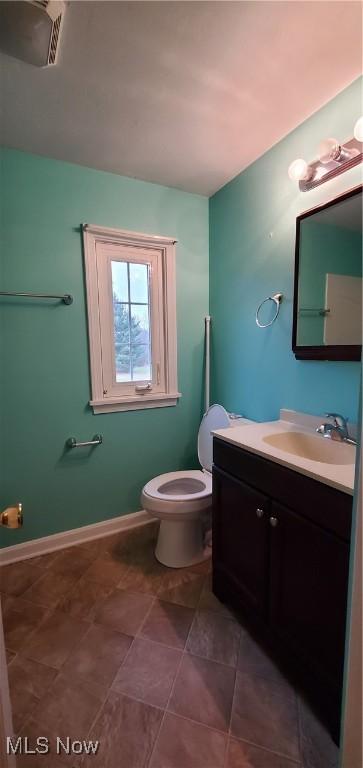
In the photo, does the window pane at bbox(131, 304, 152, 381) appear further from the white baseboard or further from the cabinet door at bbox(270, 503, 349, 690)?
the cabinet door at bbox(270, 503, 349, 690)

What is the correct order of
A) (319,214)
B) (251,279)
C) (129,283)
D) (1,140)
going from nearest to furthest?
(319,214) → (1,140) → (251,279) → (129,283)

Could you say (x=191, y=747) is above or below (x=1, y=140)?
below

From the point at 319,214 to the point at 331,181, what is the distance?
0.13 m

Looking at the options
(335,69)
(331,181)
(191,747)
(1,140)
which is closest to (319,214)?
(331,181)

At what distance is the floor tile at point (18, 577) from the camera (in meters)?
1.60

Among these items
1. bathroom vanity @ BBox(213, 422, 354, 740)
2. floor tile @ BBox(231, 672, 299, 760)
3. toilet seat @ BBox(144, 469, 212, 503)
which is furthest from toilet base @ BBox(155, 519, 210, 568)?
floor tile @ BBox(231, 672, 299, 760)

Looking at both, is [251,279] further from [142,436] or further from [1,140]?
[1,140]

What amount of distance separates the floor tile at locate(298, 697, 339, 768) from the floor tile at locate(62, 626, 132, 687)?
0.68m

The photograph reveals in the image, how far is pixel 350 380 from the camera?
4.25 feet

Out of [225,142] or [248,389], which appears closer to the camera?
[225,142]

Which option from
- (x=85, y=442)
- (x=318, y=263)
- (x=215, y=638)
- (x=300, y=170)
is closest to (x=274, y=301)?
(x=318, y=263)

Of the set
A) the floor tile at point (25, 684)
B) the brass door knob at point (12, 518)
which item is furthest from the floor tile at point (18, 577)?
the brass door knob at point (12, 518)

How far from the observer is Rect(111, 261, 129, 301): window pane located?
1941 millimetres

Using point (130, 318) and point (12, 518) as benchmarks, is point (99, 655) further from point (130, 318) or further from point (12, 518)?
point (130, 318)
